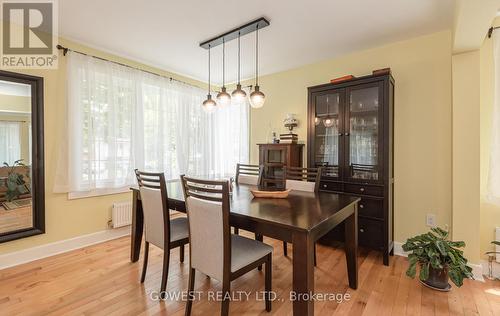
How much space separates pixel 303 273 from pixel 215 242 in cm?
56

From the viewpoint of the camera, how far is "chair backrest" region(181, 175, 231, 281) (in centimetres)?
147

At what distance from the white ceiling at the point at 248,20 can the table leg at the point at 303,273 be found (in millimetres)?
1938

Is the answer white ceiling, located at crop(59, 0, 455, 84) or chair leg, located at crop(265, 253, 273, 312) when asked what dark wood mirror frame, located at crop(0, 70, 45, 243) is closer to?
white ceiling, located at crop(59, 0, 455, 84)

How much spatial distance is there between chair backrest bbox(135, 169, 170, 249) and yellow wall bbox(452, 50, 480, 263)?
2711mm

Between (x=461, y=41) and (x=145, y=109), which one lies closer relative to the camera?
(x=461, y=41)

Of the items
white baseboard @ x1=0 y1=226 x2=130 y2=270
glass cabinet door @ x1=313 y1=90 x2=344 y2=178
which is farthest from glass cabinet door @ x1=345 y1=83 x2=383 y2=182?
white baseboard @ x1=0 y1=226 x2=130 y2=270

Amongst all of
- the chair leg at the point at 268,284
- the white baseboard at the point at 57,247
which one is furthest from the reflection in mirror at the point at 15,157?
the chair leg at the point at 268,284

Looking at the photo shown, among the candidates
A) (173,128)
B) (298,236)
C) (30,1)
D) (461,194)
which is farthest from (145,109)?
(461,194)

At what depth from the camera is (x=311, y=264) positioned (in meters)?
1.36

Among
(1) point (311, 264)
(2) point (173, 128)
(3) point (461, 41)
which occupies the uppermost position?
(3) point (461, 41)

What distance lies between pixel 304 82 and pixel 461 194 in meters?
2.30

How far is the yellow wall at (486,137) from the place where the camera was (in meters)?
2.26

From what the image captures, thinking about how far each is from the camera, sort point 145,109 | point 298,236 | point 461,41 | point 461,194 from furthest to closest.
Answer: point 145,109
point 461,194
point 461,41
point 298,236

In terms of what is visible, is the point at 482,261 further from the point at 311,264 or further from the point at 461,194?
the point at 311,264
